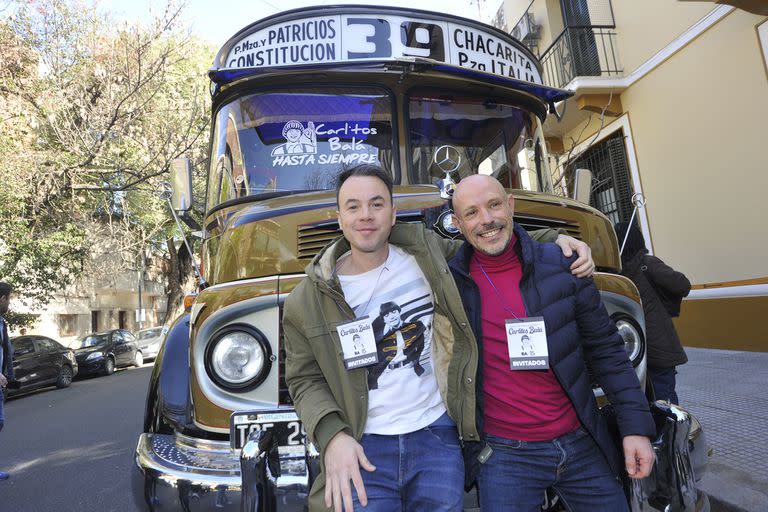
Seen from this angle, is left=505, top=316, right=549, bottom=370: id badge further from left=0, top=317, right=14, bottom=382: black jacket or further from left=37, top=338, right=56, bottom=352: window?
left=37, top=338, right=56, bottom=352: window

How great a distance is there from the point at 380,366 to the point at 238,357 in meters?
0.80

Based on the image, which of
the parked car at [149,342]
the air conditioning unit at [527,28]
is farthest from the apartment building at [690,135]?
the parked car at [149,342]

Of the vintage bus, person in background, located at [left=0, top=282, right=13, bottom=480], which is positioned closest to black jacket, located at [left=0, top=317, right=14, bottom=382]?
person in background, located at [left=0, top=282, right=13, bottom=480]

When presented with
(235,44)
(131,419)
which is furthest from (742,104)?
(131,419)

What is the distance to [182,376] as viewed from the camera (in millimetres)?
2475

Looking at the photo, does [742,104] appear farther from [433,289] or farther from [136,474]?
[136,474]

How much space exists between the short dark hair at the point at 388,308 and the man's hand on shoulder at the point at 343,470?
1.47ft

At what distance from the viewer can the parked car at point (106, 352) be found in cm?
1627

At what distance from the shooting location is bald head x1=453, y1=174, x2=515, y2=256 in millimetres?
2000

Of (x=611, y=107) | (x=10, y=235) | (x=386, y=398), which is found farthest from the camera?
(x=10, y=235)

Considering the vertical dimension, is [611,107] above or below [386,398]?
above

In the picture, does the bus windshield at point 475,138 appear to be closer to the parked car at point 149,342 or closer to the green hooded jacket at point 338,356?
the green hooded jacket at point 338,356

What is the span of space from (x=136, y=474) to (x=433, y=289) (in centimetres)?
147

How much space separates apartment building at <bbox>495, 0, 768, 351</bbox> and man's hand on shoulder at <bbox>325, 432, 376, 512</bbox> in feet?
17.2
